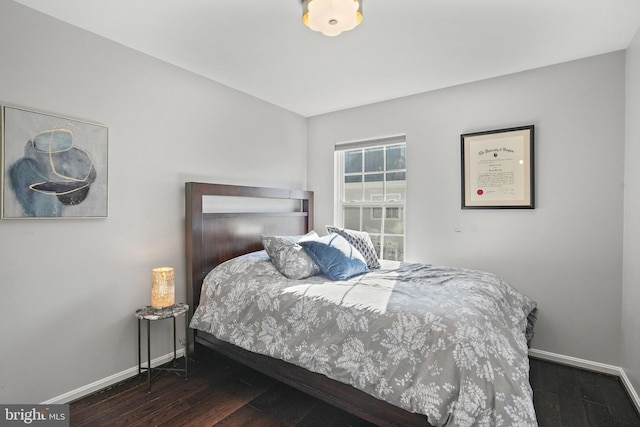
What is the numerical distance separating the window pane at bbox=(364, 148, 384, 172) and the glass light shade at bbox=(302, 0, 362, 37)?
1.94m

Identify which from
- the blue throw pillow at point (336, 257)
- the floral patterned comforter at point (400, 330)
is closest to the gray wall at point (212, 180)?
the floral patterned comforter at point (400, 330)

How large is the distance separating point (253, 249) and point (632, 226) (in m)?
3.02

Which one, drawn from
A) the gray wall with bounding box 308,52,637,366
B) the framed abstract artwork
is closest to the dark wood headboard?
the framed abstract artwork

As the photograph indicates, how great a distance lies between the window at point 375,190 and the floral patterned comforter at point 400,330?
987mm

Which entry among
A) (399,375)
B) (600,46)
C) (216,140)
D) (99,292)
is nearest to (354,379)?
(399,375)

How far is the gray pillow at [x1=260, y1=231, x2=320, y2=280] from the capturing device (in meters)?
2.59

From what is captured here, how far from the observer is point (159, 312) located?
243 cm

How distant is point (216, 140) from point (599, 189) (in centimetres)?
323

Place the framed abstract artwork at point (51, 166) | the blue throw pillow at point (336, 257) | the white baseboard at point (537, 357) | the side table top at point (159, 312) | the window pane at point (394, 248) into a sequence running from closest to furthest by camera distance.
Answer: the framed abstract artwork at point (51, 166) < the white baseboard at point (537, 357) < the side table top at point (159, 312) < the blue throw pillow at point (336, 257) < the window pane at point (394, 248)

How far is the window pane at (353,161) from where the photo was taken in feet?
13.0

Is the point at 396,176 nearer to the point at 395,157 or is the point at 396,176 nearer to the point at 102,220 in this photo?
the point at 395,157

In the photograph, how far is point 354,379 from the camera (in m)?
1.80

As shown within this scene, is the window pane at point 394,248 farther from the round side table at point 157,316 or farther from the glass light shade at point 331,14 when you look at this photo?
the glass light shade at point 331,14

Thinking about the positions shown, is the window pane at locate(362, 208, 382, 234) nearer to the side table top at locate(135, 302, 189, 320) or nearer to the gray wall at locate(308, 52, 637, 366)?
the gray wall at locate(308, 52, 637, 366)
